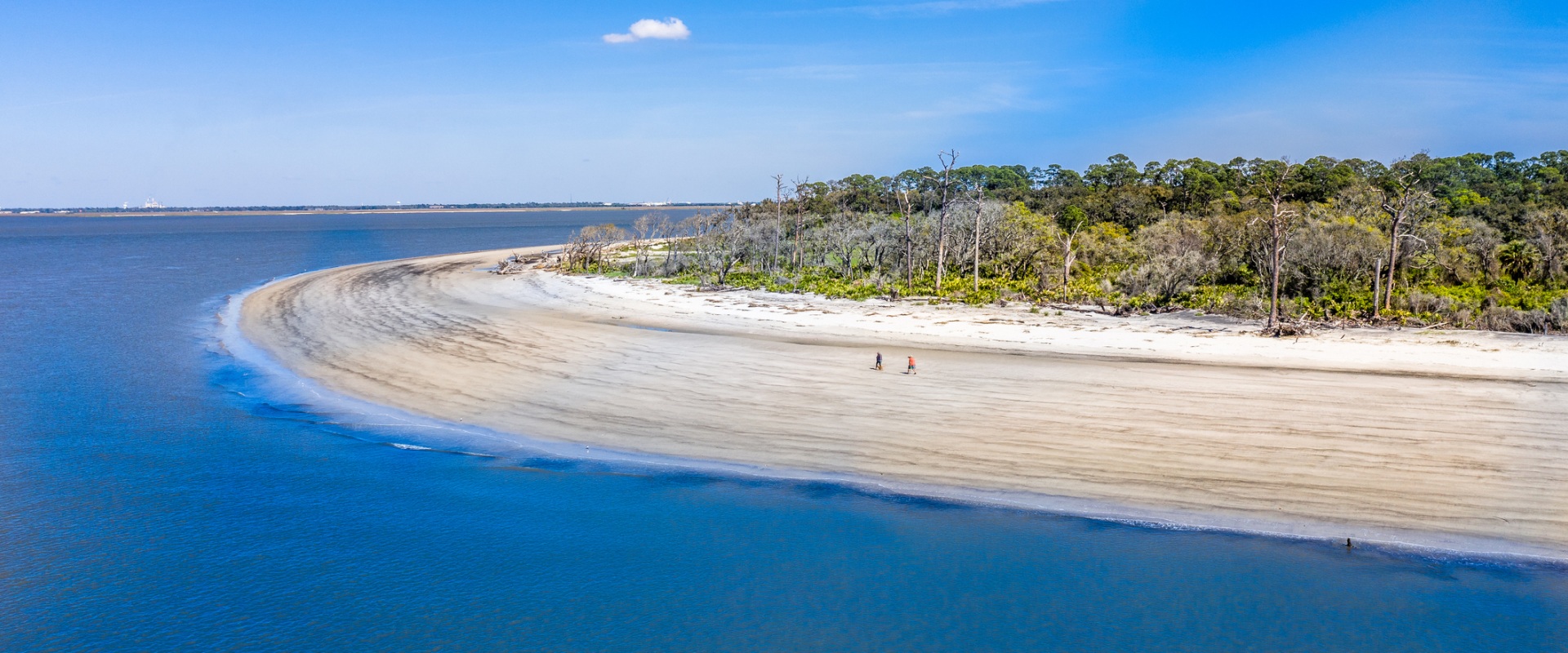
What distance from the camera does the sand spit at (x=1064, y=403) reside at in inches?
557

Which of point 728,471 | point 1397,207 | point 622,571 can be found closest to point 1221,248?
point 1397,207

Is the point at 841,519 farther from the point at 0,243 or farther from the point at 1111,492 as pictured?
the point at 0,243

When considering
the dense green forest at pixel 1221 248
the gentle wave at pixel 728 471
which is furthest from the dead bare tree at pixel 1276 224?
the gentle wave at pixel 728 471

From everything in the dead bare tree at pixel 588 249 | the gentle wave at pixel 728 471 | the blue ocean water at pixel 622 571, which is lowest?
the blue ocean water at pixel 622 571

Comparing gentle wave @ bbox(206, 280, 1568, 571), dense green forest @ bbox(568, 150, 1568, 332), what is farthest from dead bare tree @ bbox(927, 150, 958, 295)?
gentle wave @ bbox(206, 280, 1568, 571)

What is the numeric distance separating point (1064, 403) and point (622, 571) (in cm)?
1042

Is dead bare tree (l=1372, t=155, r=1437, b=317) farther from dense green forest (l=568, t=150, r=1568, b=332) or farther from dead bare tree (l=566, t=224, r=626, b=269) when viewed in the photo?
dead bare tree (l=566, t=224, r=626, b=269)

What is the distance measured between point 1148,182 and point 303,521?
60506 millimetres

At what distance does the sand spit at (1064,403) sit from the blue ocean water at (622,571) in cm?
124

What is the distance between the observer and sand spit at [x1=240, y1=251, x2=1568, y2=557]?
14.1 meters

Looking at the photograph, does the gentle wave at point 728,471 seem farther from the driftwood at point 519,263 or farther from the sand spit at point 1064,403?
the driftwood at point 519,263

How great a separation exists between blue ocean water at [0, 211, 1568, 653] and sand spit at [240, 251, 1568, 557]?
48.9 inches

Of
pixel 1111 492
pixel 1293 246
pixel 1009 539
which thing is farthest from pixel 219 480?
pixel 1293 246

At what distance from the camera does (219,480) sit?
16516mm
